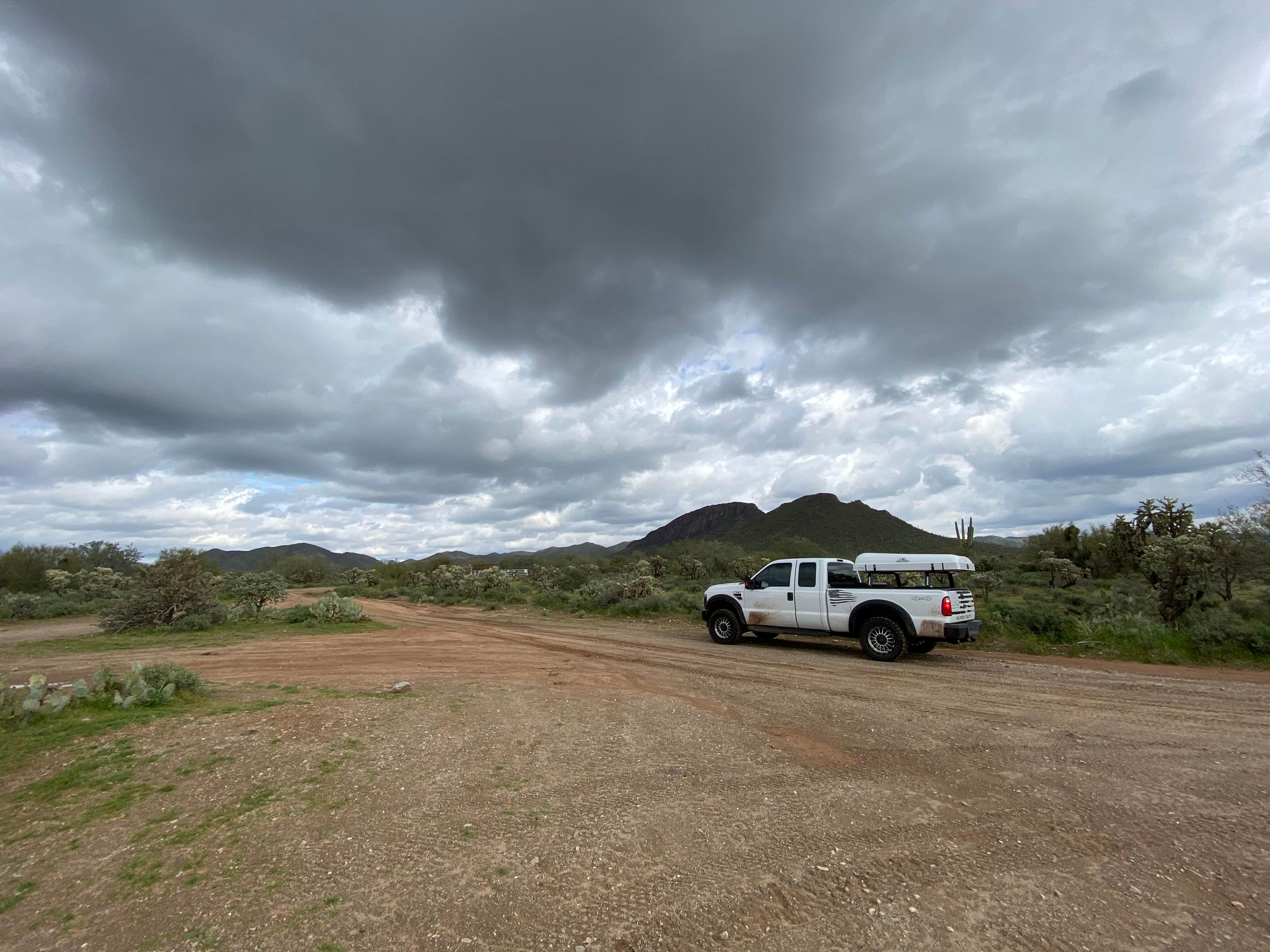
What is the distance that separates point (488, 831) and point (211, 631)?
16.4 m

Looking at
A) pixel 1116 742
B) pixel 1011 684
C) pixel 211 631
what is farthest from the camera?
pixel 211 631

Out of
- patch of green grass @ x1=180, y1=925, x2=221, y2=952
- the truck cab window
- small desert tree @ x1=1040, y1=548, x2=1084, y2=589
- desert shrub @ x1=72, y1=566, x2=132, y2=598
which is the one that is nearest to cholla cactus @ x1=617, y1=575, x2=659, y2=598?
the truck cab window

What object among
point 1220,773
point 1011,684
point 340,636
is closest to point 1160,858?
point 1220,773

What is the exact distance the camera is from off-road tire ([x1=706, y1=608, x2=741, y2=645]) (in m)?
14.5

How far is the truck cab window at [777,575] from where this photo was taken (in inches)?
543

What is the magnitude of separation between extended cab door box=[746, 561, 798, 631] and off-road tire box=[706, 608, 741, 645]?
14.2 inches

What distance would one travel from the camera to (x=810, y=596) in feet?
43.3

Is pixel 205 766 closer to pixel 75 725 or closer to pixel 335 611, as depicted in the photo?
pixel 75 725

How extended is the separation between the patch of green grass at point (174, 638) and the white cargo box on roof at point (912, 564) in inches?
543

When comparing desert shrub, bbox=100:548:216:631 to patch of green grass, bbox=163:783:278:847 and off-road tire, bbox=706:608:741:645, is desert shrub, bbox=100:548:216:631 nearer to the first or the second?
off-road tire, bbox=706:608:741:645

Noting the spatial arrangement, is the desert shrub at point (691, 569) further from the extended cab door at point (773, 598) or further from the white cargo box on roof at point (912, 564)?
the white cargo box on roof at point (912, 564)

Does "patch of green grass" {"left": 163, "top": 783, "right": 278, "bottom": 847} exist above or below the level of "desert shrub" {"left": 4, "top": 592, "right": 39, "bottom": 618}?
below

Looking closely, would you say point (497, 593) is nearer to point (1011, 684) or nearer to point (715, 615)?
point (715, 615)

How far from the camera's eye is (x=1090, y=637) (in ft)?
43.3
